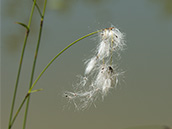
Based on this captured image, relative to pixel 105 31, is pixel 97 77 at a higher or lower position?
lower

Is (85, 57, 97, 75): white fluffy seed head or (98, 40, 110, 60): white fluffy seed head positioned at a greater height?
(98, 40, 110, 60): white fluffy seed head

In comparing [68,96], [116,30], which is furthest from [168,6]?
[68,96]

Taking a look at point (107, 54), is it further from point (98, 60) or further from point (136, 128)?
point (136, 128)

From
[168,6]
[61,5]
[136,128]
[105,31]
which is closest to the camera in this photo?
[136,128]

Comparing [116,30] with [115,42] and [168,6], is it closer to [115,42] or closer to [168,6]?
[115,42]

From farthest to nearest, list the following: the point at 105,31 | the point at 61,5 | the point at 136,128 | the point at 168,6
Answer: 1. the point at 168,6
2. the point at 61,5
3. the point at 105,31
4. the point at 136,128

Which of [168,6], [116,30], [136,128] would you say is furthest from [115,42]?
[168,6]

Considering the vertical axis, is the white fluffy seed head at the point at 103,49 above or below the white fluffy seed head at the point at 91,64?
above

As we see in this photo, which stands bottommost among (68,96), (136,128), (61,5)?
(136,128)

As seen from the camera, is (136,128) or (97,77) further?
(97,77)
